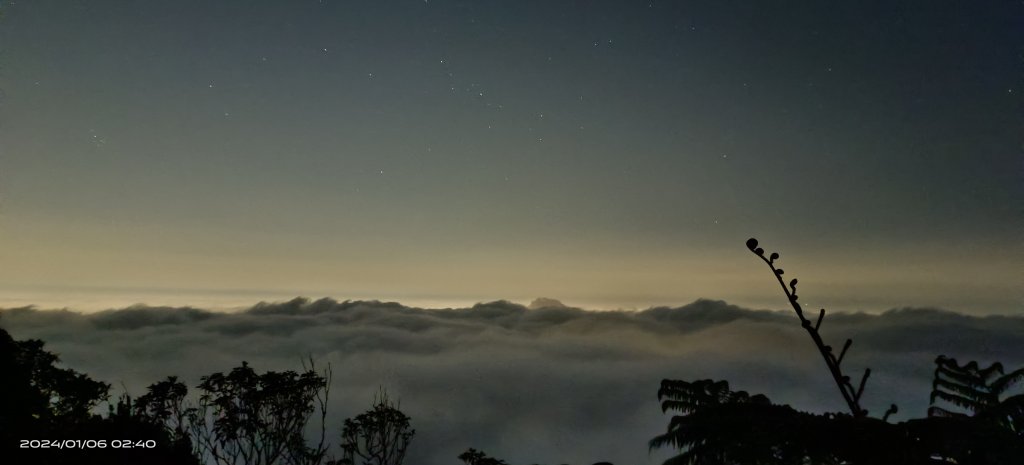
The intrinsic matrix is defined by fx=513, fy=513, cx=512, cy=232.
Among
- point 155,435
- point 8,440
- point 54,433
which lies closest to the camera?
point 8,440

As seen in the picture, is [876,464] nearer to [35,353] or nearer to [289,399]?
[289,399]

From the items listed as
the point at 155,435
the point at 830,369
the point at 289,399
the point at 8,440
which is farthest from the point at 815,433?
the point at 289,399

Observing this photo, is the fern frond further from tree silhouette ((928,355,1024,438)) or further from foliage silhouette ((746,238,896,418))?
foliage silhouette ((746,238,896,418))

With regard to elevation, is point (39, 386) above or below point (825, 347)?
below

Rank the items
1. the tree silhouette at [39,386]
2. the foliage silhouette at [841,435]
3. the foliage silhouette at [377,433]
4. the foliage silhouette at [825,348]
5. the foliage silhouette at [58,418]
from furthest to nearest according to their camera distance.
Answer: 1. the foliage silhouette at [377,433]
2. the tree silhouette at [39,386]
3. the foliage silhouette at [58,418]
4. the foliage silhouette at [841,435]
5. the foliage silhouette at [825,348]

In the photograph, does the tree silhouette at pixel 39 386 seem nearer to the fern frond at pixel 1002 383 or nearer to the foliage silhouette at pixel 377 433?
the foliage silhouette at pixel 377 433

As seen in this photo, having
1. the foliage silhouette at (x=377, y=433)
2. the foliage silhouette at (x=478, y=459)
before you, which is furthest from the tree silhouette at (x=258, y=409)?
the foliage silhouette at (x=478, y=459)

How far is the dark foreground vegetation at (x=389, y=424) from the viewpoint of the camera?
4.30m

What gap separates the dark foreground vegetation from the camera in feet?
14.1

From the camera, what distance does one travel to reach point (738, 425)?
5.31 m

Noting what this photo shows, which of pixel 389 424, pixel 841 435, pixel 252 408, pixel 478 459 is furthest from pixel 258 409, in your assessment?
pixel 841 435

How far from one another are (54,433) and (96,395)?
13.7m

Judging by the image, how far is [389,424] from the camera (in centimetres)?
2656

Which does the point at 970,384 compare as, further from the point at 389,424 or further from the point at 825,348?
the point at 389,424
